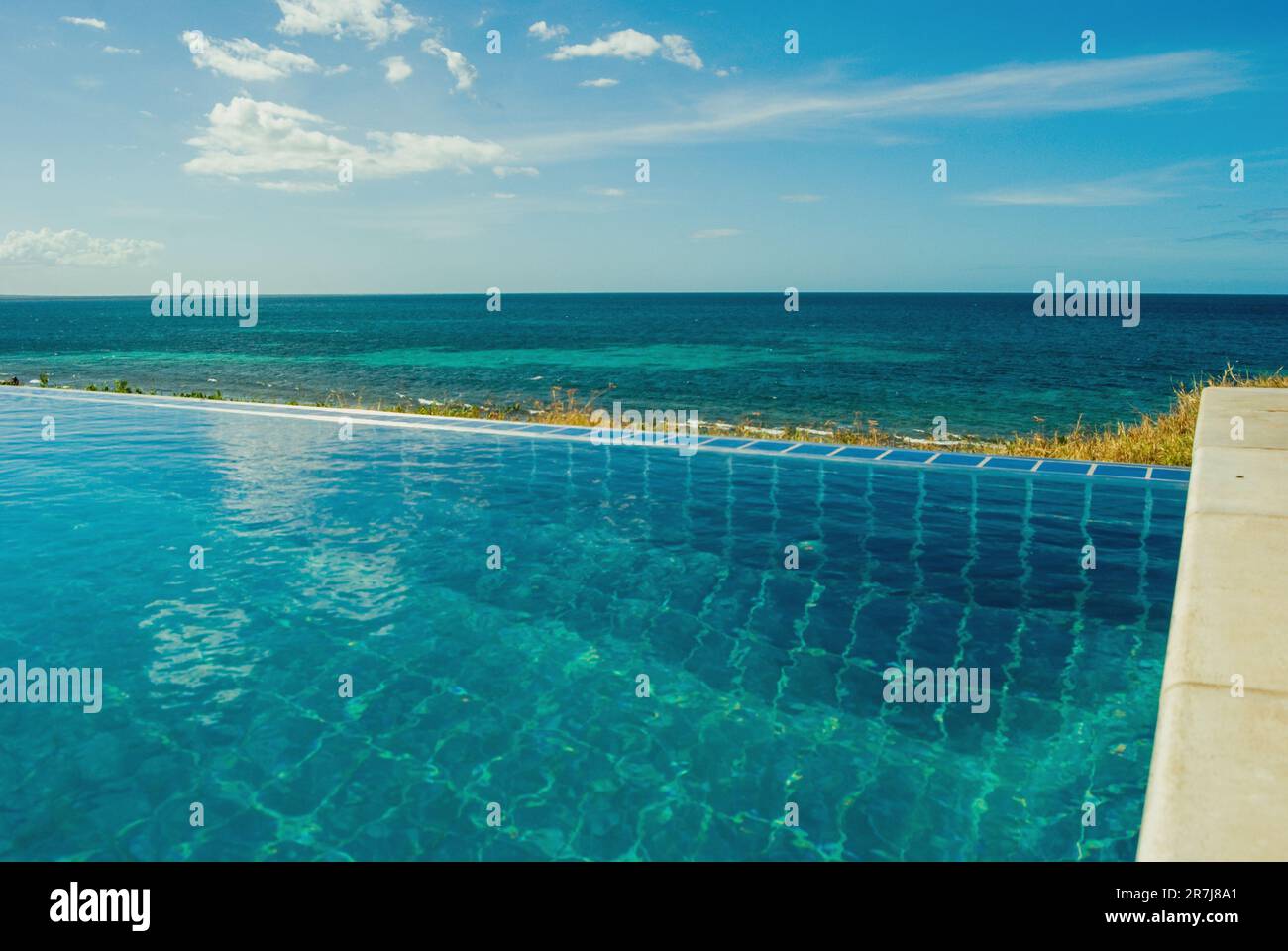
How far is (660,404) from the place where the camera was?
92.3 ft

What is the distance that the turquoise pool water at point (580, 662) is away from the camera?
3.30 m

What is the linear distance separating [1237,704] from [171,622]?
5284 millimetres

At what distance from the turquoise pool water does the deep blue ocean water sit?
55.4 feet

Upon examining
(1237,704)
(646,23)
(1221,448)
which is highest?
(646,23)

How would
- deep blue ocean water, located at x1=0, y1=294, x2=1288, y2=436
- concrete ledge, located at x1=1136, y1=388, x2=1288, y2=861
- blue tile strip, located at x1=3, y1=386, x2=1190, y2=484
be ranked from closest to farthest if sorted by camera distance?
1. concrete ledge, located at x1=1136, y1=388, x2=1288, y2=861
2. blue tile strip, located at x1=3, y1=386, x2=1190, y2=484
3. deep blue ocean water, located at x1=0, y1=294, x2=1288, y2=436

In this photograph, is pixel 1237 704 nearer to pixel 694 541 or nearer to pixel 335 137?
pixel 694 541

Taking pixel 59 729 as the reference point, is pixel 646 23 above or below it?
above

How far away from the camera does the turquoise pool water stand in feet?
10.8

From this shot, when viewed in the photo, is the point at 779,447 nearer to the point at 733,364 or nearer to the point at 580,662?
the point at 580,662
